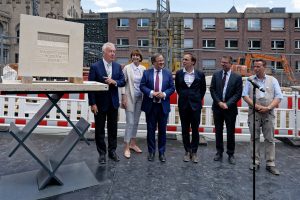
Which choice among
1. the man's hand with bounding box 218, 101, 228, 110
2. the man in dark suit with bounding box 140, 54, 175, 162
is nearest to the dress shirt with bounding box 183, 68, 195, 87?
the man in dark suit with bounding box 140, 54, 175, 162

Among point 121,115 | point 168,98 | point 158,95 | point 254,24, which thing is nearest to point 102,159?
point 158,95

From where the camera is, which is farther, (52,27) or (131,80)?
(131,80)

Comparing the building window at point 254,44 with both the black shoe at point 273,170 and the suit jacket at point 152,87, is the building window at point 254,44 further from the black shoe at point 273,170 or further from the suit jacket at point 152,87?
Result: the black shoe at point 273,170

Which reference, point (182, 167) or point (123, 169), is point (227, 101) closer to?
point (182, 167)

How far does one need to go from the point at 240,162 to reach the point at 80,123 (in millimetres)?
2988

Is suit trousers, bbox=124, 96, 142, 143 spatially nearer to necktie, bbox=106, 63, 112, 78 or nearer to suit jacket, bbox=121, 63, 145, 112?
suit jacket, bbox=121, 63, 145, 112

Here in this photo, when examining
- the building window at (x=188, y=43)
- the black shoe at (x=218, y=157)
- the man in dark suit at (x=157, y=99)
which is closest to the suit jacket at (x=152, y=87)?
the man in dark suit at (x=157, y=99)

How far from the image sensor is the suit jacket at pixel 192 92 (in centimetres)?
525

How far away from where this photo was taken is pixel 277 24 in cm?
4747

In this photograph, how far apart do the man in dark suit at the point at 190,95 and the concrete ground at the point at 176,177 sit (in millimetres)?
552

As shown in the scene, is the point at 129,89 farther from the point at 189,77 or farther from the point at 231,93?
the point at 231,93

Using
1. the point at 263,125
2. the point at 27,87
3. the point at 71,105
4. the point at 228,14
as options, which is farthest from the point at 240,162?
the point at 228,14

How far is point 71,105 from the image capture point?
25.3ft

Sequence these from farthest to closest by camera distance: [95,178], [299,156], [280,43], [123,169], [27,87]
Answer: [280,43] → [299,156] → [123,169] → [95,178] → [27,87]
